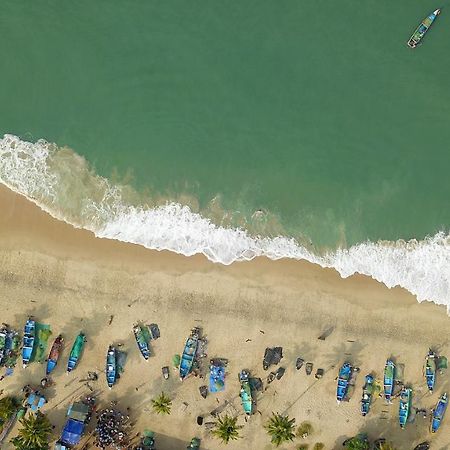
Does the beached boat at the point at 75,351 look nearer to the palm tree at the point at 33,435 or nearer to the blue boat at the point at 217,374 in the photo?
the palm tree at the point at 33,435

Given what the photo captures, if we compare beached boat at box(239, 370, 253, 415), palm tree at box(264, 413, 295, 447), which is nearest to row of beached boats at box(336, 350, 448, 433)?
palm tree at box(264, 413, 295, 447)

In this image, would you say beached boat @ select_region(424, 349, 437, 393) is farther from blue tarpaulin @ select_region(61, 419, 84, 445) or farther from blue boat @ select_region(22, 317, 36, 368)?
blue boat @ select_region(22, 317, 36, 368)

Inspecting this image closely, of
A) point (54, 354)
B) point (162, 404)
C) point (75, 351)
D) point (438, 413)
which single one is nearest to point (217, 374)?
point (162, 404)

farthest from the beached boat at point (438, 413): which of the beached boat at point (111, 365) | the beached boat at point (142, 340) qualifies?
the beached boat at point (111, 365)

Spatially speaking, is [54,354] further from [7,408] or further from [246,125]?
[246,125]

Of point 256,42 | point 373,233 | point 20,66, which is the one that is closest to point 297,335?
point 373,233
